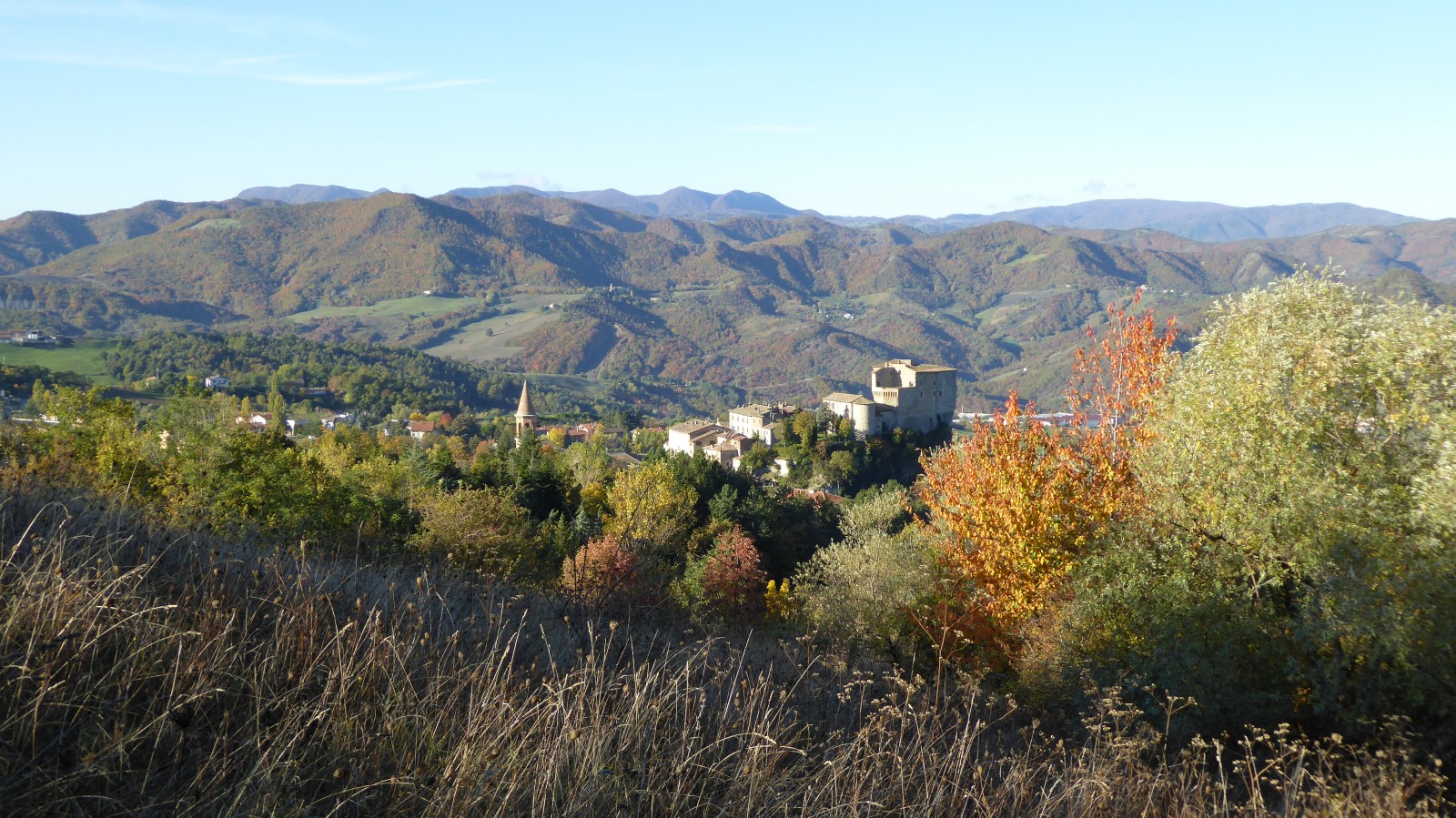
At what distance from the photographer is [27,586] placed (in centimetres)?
230

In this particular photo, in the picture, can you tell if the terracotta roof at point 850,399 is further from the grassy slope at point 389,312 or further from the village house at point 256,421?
the grassy slope at point 389,312

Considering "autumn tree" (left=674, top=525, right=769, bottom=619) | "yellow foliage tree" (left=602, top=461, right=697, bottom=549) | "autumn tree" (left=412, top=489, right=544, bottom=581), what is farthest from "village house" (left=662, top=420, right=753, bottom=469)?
"autumn tree" (left=412, top=489, right=544, bottom=581)

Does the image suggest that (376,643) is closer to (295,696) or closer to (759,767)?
(295,696)

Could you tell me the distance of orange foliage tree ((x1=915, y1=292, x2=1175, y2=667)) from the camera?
8898 mm

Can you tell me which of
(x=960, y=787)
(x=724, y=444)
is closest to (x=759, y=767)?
(x=960, y=787)

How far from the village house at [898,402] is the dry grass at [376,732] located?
4897 cm

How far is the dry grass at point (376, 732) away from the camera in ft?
6.63

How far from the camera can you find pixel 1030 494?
917 centimetres

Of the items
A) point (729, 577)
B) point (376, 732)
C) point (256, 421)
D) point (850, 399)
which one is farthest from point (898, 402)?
point (376, 732)

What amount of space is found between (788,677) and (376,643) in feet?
5.75

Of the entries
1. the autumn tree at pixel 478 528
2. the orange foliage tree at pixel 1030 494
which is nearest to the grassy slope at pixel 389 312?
the autumn tree at pixel 478 528

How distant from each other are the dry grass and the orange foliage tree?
5.42 metres

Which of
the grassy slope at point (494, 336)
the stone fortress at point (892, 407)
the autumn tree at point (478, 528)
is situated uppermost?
the autumn tree at point (478, 528)

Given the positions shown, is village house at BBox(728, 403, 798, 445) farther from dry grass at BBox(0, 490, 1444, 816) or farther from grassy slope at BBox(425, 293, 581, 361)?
grassy slope at BBox(425, 293, 581, 361)
